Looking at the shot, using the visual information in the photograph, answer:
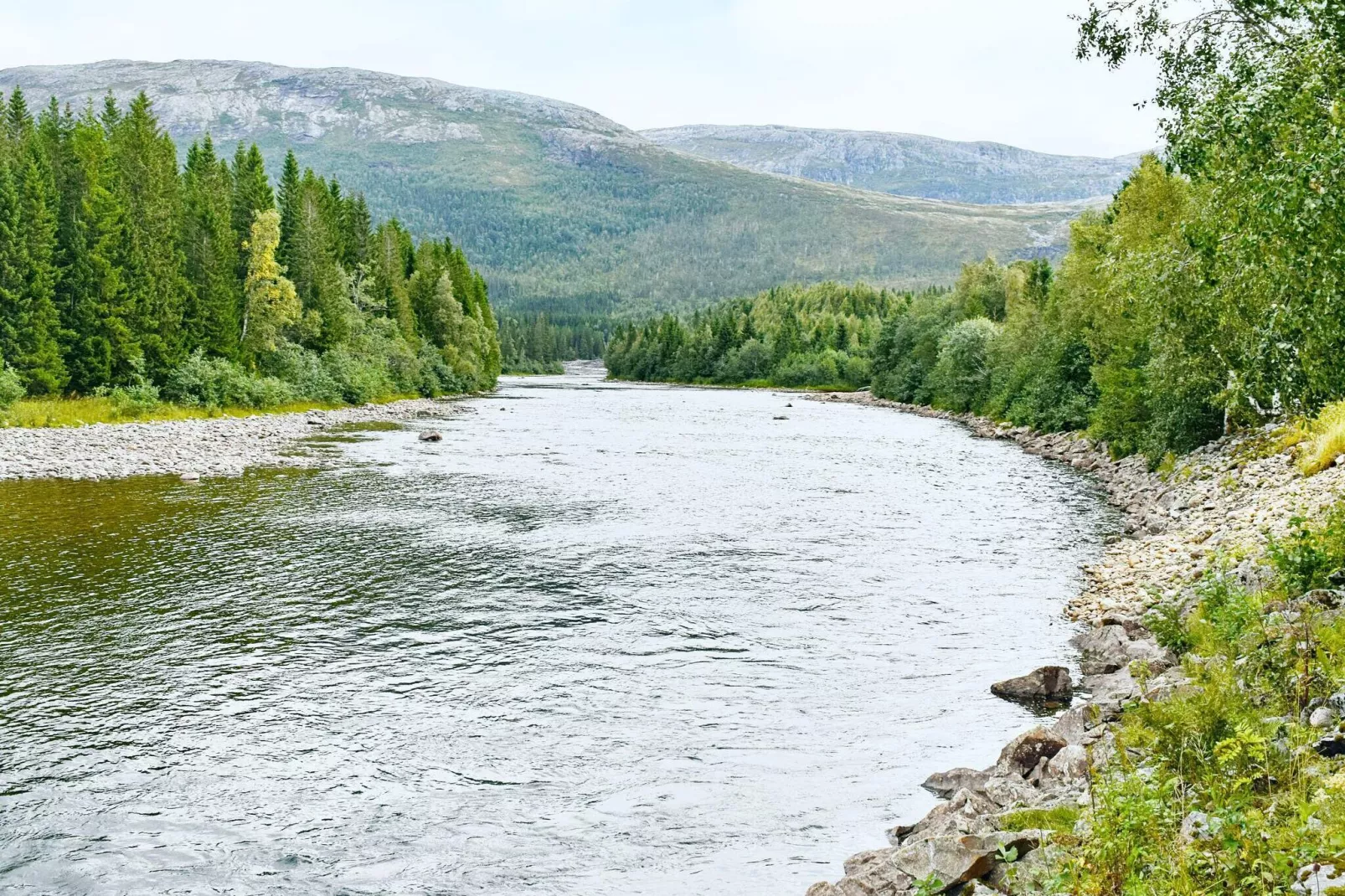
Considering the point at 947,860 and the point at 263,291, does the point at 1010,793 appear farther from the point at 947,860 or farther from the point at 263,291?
the point at 263,291

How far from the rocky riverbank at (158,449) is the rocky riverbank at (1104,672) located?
124 ft

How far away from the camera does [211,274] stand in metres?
76.6

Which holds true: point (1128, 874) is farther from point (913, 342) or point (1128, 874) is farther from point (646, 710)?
point (913, 342)

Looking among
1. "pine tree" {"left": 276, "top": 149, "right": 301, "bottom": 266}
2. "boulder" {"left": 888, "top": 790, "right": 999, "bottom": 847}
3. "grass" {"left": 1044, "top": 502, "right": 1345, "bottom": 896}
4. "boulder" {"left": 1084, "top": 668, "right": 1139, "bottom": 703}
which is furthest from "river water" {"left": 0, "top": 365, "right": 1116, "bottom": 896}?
"pine tree" {"left": 276, "top": 149, "right": 301, "bottom": 266}

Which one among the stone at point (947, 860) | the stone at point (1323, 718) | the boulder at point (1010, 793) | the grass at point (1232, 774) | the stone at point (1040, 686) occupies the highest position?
the stone at point (1323, 718)

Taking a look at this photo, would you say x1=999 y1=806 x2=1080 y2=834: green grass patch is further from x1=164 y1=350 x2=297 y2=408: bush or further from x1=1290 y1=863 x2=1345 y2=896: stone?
x1=164 y1=350 x2=297 y2=408: bush

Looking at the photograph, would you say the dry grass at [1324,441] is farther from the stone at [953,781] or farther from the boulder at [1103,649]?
the stone at [953,781]

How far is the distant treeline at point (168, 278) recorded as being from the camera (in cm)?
6325

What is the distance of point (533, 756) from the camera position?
14820 millimetres

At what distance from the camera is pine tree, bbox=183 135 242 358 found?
75.1 metres

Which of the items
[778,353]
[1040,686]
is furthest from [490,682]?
[778,353]

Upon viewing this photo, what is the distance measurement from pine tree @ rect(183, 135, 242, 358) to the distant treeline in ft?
0.44

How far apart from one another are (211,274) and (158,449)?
30.0 meters

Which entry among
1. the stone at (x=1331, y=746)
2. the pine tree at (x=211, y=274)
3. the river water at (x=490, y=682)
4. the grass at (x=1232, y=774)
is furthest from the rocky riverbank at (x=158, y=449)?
the stone at (x=1331, y=746)
